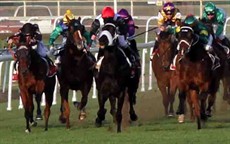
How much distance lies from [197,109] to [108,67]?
4.99 ft

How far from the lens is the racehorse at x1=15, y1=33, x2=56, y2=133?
15.7m

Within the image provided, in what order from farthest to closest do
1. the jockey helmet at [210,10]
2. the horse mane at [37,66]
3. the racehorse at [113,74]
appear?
the jockey helmet at [210,10] < the horse mane at [37,66] < the racehorse at [113,74]

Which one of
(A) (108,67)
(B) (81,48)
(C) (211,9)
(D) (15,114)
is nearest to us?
(A) (108,67)

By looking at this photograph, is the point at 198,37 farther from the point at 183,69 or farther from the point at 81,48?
the point at 81,48

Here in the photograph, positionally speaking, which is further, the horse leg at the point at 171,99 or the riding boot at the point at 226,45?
the horse leg at the point at 171,99

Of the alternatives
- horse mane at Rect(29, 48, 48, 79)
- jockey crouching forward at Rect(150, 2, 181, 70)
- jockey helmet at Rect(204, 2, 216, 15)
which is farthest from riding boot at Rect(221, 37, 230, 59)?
horse mane at Rect(29, 48, 48, 79)

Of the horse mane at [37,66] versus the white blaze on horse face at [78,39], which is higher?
the white blaze on horse face at [78,39]

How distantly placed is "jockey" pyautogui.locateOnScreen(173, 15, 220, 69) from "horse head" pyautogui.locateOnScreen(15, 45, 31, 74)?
2.53m

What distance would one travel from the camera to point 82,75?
55.2 feet

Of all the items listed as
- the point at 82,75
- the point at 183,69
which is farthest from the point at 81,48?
the point at 183,69

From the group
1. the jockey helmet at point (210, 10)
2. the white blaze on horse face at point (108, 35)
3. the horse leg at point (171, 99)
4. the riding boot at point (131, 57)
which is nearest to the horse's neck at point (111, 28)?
the white blaze on horse face at point (108, 35)

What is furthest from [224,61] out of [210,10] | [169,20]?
[169,20]

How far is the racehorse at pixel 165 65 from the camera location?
59.7ft

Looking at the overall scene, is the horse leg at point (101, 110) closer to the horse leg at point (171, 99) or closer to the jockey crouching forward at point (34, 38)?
the jockey crouching forward at point (34, 38)
